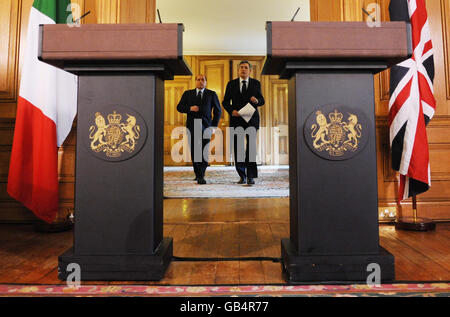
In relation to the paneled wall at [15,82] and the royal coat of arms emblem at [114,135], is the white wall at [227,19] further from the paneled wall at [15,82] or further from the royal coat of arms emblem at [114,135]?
the royal coat of arms emblem at [114,135]

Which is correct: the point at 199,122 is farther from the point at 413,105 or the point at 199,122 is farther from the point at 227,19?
the point at 227,19

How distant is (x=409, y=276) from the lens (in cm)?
106

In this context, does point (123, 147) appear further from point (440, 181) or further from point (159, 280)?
point (440, 181)

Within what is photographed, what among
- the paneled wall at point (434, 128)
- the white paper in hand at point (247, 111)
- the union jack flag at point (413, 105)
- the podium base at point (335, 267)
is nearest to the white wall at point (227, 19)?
the white paper in hand at point (247, 111)

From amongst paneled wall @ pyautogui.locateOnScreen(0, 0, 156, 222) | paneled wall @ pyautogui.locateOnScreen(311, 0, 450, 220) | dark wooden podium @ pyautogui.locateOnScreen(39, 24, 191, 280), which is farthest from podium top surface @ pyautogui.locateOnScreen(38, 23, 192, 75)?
paneled wall @ pyautogui.locateOnScreen(311, 0, 450, 220)

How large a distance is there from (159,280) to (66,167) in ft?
4.54

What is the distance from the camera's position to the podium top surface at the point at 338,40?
0.99 metres

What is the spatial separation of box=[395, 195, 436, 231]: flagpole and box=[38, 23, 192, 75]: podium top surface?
167cm

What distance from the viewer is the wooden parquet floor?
107 cm

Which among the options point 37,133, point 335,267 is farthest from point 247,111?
point 335,267

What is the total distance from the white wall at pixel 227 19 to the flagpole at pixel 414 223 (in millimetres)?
4601

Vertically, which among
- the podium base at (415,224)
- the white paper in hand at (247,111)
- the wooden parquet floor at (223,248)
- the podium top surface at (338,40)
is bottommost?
the wooden parquet floor at (223,248)

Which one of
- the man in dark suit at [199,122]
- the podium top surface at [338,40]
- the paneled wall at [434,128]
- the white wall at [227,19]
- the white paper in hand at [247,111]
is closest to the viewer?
the podium top surface at [338,40]

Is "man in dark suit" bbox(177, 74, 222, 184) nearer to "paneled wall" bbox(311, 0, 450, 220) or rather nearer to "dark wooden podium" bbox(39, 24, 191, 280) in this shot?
"paneled wall" bbox(311, 0, 450, 220)
